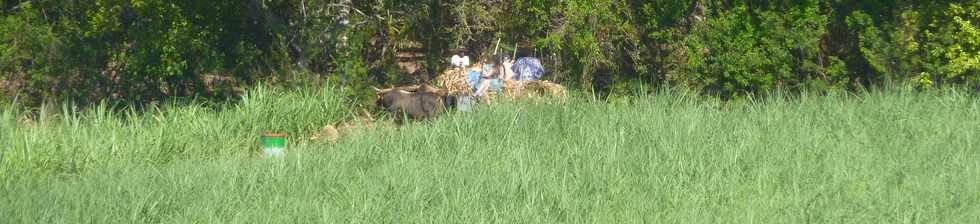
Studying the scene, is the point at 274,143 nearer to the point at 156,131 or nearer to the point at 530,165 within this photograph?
the point at 156,131

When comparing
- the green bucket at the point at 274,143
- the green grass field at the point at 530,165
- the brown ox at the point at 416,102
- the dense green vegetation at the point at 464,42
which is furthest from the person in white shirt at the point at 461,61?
the green bucket at the point at 274,143

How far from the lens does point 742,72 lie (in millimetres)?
10195

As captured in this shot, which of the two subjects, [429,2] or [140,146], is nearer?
[140,146]

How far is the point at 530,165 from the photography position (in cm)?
704

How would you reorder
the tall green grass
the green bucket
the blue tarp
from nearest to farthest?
1. the tall green grass
2. the green bucket
3. the blue tarp

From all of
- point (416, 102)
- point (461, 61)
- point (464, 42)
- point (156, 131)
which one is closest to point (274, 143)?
point (156, 131)

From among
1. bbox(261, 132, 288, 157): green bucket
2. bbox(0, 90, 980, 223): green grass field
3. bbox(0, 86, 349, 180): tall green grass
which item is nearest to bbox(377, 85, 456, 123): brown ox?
bbox(0, 86, 349, 180): tall green grass

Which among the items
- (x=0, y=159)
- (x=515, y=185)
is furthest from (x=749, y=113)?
(x=0, y=159)

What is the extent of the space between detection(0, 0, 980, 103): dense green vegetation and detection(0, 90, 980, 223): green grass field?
0.68 m

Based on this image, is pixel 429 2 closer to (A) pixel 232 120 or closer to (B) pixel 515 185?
(A) pixel 232 120

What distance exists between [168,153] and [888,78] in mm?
5453

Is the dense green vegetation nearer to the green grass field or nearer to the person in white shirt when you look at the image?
the person in white shirt

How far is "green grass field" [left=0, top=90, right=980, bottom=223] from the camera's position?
233 inches

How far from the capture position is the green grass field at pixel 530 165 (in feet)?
19.4
